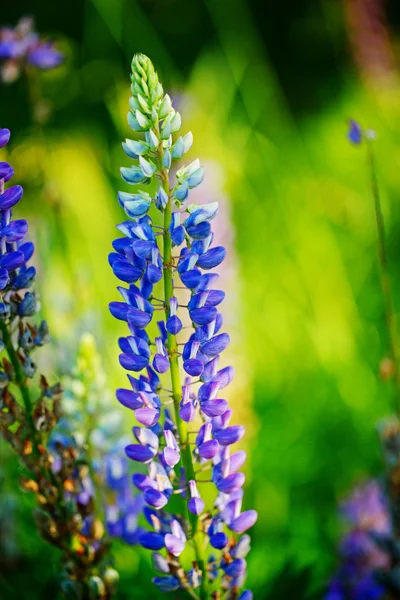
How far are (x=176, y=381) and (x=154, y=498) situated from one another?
0.41 feet

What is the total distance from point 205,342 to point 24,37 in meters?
0.87

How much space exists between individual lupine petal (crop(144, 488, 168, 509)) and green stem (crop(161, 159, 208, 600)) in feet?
0.12

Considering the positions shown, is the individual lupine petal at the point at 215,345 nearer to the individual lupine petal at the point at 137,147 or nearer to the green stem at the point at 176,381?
the green stem at the point at 176,381

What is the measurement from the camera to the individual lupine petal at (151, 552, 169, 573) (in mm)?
727

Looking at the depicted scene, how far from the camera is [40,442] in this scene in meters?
0.81

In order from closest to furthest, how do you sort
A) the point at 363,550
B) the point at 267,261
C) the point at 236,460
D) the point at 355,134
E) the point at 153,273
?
the point at 153,273 → the point at 236,460 → the point at 355,134 → the point at 363,550 → the point at 267,261

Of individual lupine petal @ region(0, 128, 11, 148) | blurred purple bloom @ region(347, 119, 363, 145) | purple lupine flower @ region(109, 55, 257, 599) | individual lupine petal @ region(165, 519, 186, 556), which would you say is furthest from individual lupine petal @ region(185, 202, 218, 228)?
blurred purple bloom @ region(347, 119, 363, 145)

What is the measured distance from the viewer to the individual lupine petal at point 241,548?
75 cm

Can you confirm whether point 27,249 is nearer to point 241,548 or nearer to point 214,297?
point 214,297

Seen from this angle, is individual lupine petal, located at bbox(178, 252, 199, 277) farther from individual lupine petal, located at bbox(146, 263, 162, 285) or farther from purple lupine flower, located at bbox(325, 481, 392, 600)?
purple lupine flower, located at bbox(325, 481, 392, 600)

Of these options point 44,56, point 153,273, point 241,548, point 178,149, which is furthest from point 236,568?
point 44,56

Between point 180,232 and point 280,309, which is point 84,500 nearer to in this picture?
point 180,232

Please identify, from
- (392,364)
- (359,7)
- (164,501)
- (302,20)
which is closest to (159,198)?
(164,501)

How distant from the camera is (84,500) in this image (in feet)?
2.82
